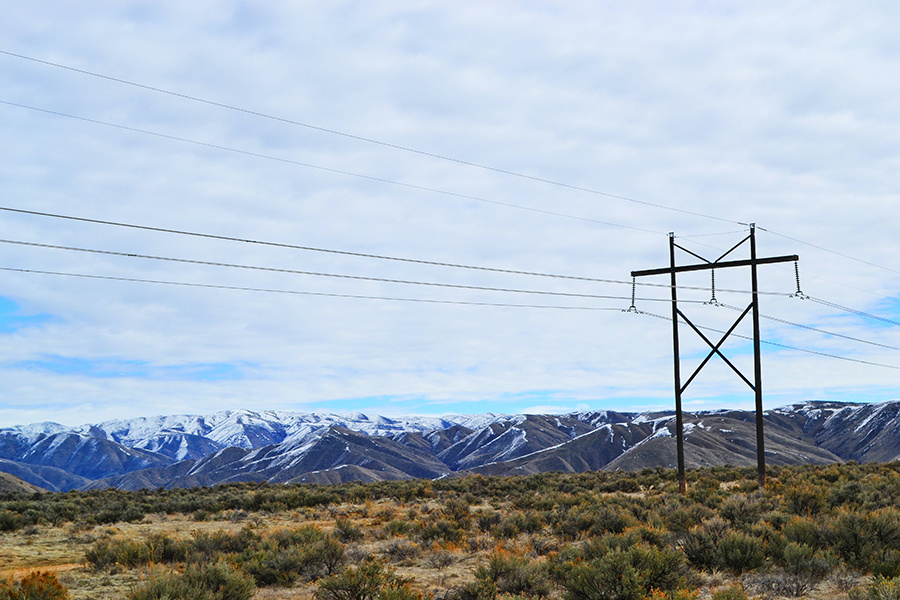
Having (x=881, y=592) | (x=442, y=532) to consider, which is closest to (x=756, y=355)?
(x=442, y=532)

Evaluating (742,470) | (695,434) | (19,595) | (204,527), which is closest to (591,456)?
(695,434)

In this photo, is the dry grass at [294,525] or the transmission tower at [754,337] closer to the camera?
the dry grass at [294,525]

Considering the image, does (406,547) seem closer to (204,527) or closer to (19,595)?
(19,595)

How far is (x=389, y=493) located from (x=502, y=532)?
56.2 ft

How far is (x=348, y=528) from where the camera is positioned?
57.7 feet

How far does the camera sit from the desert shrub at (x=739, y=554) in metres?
11.6

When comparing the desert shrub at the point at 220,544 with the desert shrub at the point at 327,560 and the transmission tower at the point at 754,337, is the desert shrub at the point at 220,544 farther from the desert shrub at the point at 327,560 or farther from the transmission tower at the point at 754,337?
the transmission tower at the point at 754,337

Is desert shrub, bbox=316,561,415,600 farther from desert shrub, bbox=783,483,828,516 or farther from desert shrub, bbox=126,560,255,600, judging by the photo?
desert shrub, bbox=783,483,828,516

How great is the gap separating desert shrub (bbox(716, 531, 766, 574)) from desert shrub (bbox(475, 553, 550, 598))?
3.46m

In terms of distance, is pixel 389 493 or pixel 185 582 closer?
pixel 185 582

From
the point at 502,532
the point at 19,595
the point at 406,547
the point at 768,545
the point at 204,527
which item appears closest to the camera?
the point at 19,595

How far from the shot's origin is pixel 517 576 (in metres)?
10.8

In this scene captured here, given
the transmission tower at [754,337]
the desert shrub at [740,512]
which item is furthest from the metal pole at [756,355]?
the desert shrub at [740,512]

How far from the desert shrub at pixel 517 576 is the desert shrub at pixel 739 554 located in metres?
3.46
